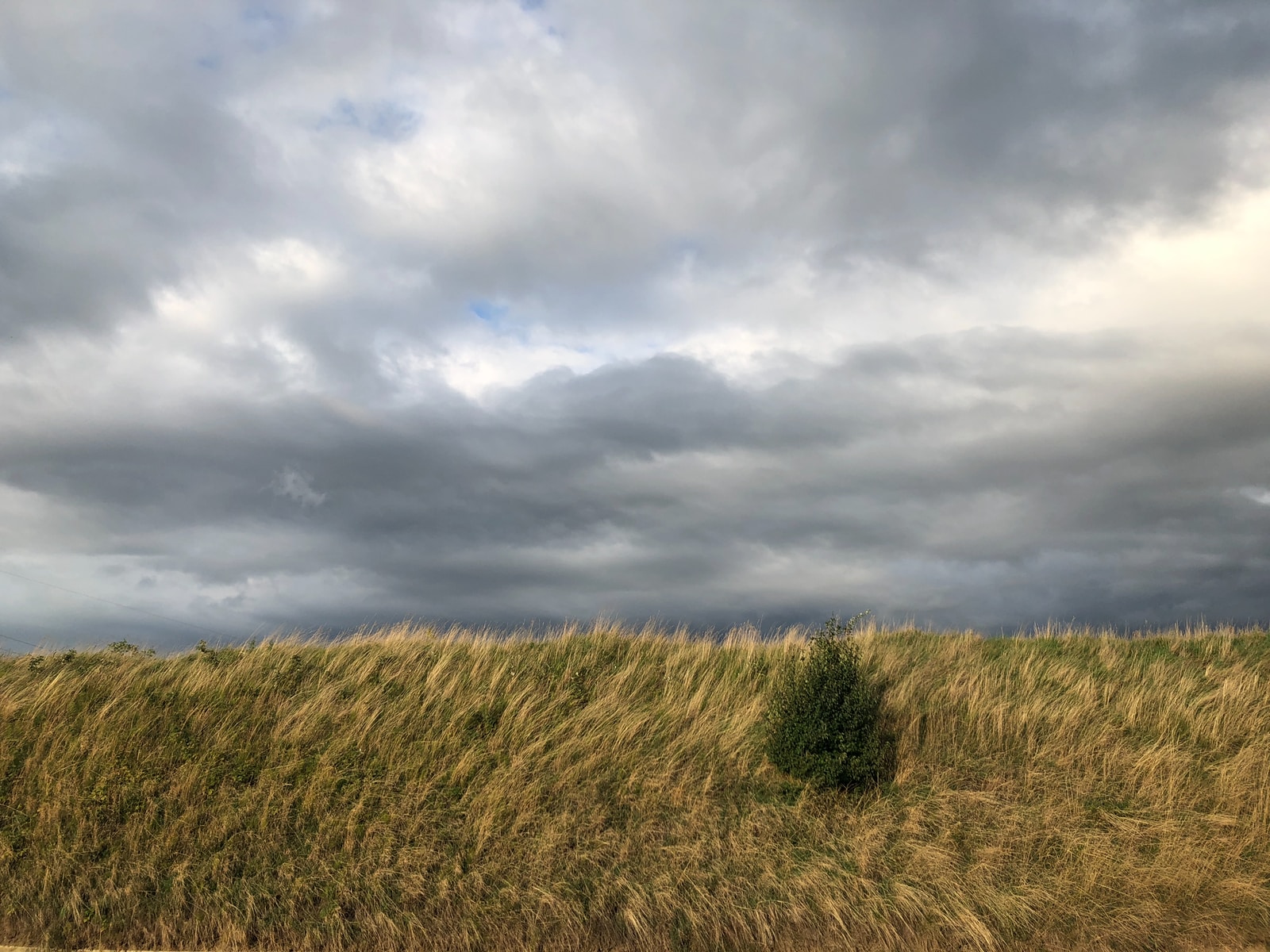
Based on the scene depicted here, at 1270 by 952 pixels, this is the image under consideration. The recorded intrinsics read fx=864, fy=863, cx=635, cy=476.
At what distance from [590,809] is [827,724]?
153 inches

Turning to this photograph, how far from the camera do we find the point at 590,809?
12.6 metres

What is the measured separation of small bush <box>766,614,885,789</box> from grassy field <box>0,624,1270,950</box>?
352mm

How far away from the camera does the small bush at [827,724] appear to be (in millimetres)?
13273

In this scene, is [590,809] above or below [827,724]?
below

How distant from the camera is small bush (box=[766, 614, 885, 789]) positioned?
13.3 metres

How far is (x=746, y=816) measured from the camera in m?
12.6

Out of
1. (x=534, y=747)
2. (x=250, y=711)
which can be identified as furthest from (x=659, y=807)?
(x=250, y=711)

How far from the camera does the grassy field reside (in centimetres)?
1063

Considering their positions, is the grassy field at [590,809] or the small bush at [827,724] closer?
the grassy field at [590,809]

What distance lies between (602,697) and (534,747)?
224cm

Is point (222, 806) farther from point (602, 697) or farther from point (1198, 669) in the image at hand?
point (1198, 669)

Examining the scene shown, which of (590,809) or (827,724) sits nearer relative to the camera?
(590,809)

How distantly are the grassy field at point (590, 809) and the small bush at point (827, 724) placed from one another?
352 mm

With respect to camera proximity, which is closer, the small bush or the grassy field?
the grassy field
